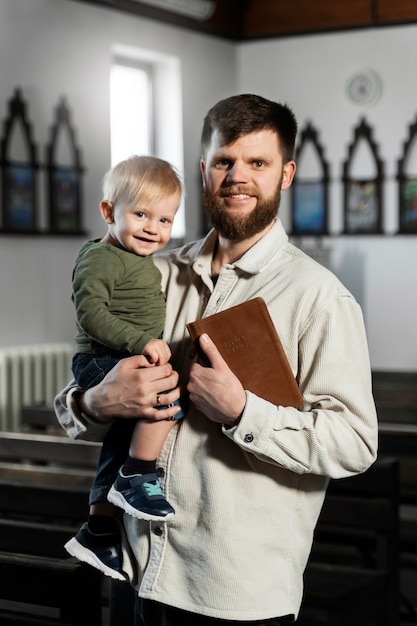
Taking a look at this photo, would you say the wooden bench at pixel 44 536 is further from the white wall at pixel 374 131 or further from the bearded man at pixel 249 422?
the white wall at pixel 374 131

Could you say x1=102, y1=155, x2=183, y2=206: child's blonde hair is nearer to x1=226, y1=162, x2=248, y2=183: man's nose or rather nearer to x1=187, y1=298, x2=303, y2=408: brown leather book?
x1=226, y1=162, x2=248, y2=183: man's nose

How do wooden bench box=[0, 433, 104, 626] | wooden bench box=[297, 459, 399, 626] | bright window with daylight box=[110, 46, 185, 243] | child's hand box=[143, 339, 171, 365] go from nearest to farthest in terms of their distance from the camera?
child's hand box=[143, 339, 171, 365]
wooden bench box=[0, 433, 104, 626]
wooden bench box=[297, 459, 399, 626]
bright window with daylight box=[110, 46, 185, 243]

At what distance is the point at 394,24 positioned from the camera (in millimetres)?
8742

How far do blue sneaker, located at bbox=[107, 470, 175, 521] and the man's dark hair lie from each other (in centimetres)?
69

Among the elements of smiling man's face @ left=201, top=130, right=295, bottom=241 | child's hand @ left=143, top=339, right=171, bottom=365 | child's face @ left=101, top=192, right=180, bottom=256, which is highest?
smiling man's face @ left=201, top=130, right=295, bottom=241

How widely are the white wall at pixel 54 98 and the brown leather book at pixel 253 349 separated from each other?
5.34m

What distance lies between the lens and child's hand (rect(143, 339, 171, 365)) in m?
1.99

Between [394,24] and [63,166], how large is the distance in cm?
319

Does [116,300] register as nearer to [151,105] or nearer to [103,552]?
[103,552]

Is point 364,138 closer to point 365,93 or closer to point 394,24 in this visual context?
point 365,93

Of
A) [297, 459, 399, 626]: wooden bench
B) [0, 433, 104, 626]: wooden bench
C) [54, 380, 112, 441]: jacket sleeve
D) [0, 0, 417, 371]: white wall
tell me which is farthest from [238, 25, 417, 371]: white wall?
[54, 380, 112, 441]: jacket sleeve

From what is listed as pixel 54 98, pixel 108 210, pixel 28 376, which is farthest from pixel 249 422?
pixel 54 98

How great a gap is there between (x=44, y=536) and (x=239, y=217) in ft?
5.03

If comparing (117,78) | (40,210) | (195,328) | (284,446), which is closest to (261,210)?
(195,328)
